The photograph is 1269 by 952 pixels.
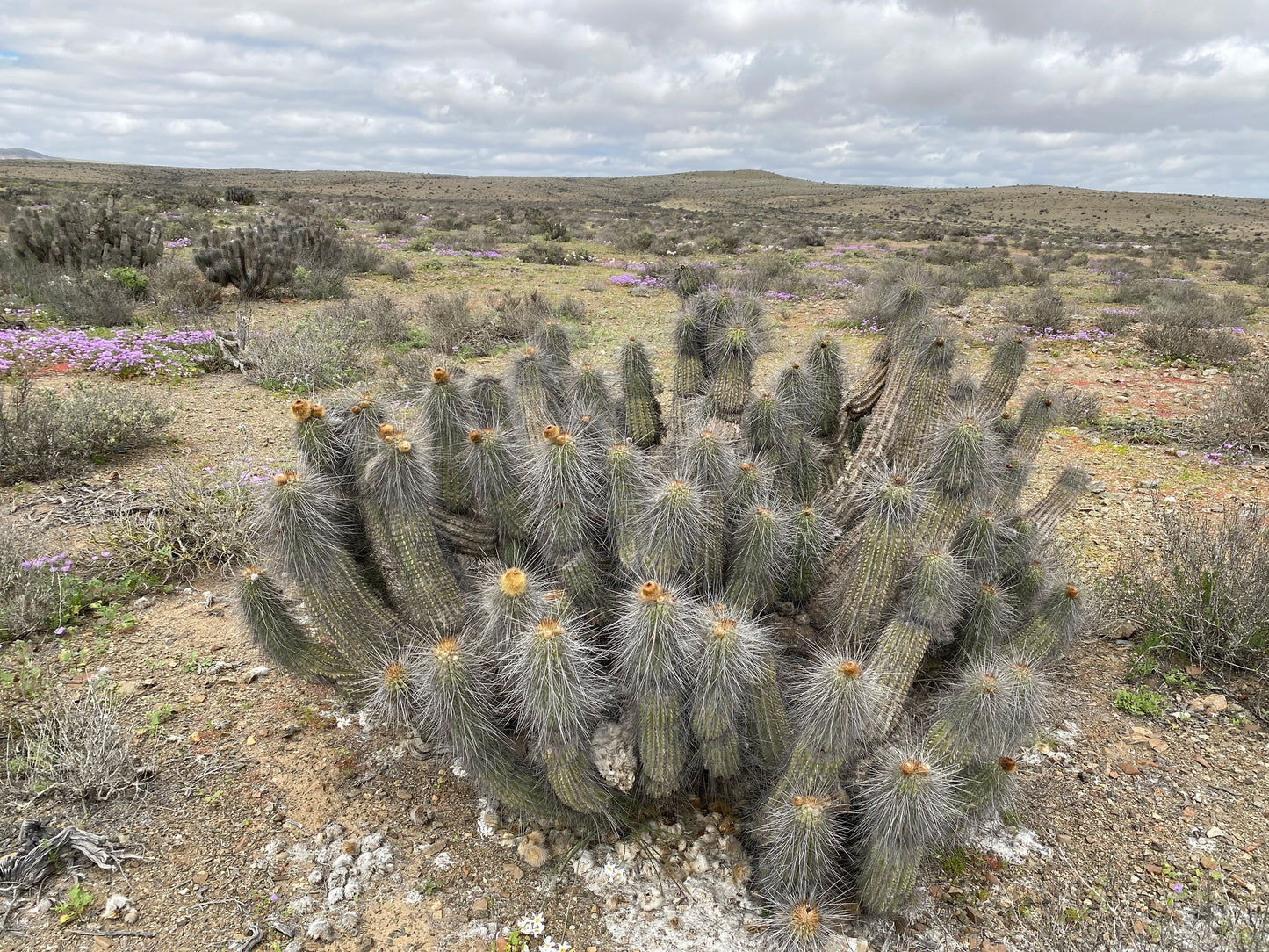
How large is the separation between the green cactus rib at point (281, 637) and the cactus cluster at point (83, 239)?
12266 mm

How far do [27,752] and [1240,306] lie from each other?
19191 mm

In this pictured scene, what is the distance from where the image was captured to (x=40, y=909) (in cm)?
251

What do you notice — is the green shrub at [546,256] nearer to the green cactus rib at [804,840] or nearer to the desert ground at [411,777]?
the desert ground at [411,777]

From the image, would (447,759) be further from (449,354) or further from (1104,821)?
(449,354)

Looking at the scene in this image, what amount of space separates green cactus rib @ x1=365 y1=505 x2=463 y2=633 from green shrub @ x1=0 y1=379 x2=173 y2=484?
14.6 feet

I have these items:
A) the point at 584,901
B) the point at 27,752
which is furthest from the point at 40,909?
the point at 584,901

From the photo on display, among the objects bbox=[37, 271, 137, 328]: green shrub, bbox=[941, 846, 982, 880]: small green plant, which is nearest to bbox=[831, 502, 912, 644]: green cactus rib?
bbox=[941, 846, 982, 880]: small green plant

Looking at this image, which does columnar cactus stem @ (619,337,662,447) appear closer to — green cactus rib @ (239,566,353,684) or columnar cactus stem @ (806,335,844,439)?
columnar cactus stem @ (806,335,844,439)

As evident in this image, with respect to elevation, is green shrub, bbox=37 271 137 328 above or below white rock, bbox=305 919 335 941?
above

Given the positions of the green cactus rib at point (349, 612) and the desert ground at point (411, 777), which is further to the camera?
the green cactus rib at point (349, 612)

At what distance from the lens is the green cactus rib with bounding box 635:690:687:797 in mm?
2570

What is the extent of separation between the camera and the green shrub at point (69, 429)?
5492 mm

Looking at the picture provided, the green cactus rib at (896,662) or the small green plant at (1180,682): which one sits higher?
the green cactus rib at (896,662)

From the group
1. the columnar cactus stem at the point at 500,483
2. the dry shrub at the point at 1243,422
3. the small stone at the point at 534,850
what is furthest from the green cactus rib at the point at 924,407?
the dry shrub at the point at 1243,422
